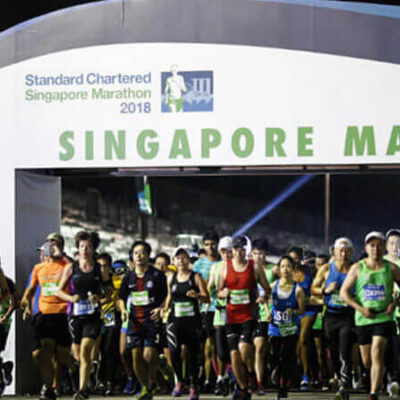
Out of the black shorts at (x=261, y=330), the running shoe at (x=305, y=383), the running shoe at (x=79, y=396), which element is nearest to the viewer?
the running shoe at (x=79, y=396)

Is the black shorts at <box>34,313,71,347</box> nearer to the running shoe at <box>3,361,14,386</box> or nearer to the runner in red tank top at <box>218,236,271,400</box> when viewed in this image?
the running shoe at <box>3,361,14,386</box>

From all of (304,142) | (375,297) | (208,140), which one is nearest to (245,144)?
(208,140)

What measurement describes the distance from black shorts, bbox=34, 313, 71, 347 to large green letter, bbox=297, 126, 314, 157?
11.4ft

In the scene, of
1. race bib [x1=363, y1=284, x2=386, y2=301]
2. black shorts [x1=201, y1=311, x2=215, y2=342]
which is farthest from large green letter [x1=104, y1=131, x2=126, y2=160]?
race bib [x1=363, y1=284, x2=386, y2=301]

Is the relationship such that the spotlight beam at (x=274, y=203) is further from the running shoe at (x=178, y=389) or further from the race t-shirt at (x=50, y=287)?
the race t-shirt at (x=50, y=287)

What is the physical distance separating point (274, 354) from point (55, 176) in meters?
3.76

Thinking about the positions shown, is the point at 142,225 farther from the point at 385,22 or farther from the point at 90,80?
the point at 385,22

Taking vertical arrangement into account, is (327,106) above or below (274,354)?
above

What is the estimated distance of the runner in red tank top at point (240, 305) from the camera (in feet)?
47.2

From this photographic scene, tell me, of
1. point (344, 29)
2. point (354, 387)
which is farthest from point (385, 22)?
point (354, 387)

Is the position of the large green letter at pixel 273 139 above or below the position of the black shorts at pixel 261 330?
above

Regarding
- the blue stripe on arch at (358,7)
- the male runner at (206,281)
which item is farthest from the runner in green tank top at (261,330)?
the blue stripe on arch at (358,7)

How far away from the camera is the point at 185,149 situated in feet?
52.2

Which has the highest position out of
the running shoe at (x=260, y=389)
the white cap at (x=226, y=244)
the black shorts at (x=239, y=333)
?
the white cap at (x=226, y=244)
